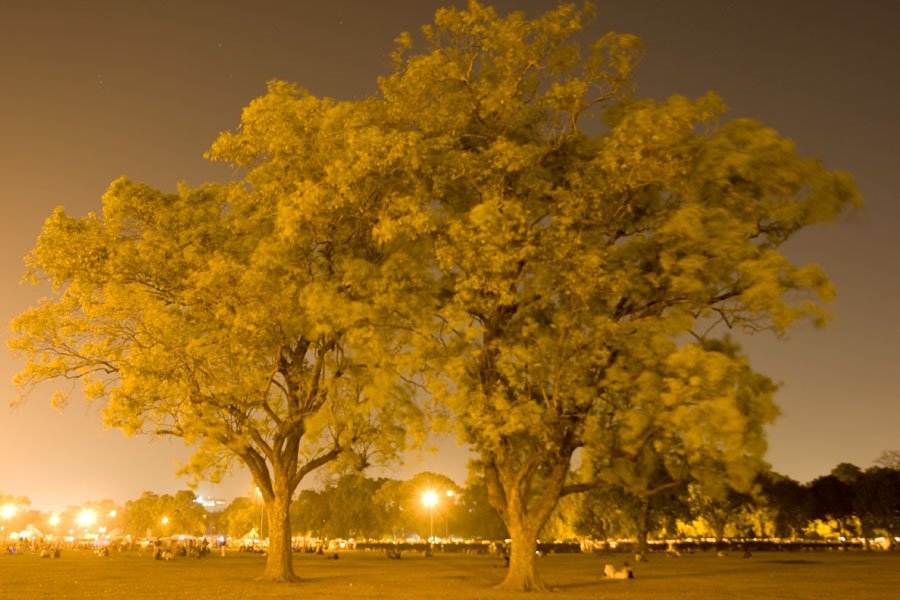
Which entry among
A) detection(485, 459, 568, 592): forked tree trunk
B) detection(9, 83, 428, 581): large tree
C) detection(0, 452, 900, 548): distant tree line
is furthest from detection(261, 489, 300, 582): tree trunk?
detection(485, 459, 568, 592): forked tree trunk

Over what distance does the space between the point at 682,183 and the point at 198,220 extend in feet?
55.3

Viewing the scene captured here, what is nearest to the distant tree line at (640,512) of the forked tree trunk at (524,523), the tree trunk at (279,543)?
the forked tree trunk at (524,523)

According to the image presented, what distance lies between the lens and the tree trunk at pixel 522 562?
984 inches

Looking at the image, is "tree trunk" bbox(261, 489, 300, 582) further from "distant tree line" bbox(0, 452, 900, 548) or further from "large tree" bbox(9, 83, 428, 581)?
"distant tree line" bbox(0, 452, 900, 548)

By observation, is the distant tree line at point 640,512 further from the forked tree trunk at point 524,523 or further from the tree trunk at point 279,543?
the tree trunk at point 279,543

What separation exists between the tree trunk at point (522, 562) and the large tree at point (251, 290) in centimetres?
511

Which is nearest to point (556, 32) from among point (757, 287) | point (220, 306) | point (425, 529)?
point (757, 287)

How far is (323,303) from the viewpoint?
24422mm

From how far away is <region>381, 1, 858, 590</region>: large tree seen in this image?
21.8 meters

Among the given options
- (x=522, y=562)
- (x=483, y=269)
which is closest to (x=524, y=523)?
(x=522, y=562)

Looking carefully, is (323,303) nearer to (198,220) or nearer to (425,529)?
(198,220)

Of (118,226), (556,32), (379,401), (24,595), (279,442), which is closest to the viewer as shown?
(24,595)

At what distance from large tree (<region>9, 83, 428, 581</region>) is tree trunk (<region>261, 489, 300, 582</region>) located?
110 millimetres

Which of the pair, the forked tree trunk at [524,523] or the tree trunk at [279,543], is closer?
the forked tree trunk at [524,523]
